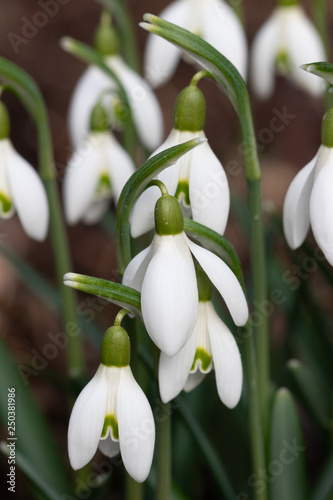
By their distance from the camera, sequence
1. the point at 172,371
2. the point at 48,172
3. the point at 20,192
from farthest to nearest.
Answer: the point at 48,172 < the point at 20,192 < the point at 172,371

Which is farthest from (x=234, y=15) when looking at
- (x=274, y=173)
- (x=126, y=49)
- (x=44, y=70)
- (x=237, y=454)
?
(x=44, y=70)

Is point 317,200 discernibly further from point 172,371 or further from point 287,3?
point 287,3

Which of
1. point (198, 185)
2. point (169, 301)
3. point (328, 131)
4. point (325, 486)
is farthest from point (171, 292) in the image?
point (325, 486)

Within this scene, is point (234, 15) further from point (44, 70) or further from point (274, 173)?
point (44, 70)

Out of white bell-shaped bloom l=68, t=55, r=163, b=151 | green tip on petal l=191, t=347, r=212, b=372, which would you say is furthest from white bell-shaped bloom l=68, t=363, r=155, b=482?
white bell-shaped bloom l=68, t=55, r=163, b=151

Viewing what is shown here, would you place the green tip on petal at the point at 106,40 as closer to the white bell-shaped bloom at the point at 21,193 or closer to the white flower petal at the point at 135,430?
the white bell-shaped bloom at the point at 21,193

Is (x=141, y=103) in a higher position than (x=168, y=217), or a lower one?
higher

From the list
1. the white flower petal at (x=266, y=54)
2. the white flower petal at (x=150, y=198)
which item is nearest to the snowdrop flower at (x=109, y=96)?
the white flower petal at (x=266, y=54)
